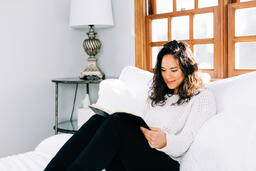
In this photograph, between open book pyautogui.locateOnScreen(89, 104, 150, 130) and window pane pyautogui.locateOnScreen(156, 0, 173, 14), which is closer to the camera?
open book pyautogui.locateOnScreen(89, 104, 150, 130)

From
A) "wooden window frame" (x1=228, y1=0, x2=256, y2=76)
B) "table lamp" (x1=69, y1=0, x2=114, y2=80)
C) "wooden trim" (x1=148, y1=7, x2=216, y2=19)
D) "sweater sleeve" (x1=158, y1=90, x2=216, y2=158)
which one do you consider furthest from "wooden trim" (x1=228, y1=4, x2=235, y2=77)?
"table lamp" (x1=69, y1=0, x2=114, y2=80)

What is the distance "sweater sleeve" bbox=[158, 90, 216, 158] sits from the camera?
57.3 inches

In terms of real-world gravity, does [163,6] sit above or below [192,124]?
above

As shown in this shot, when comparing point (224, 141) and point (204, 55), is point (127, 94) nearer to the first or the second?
point (204, 55)

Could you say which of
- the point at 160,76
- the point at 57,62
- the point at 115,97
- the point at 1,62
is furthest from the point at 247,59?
the point at 1,62

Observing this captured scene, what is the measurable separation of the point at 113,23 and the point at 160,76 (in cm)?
126

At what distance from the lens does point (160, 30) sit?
2.73 metres

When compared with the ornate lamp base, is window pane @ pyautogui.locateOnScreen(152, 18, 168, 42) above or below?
above

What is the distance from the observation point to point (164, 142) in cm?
148

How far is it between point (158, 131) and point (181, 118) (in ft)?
0.65

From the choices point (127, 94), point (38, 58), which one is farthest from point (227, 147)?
point (38, 58)

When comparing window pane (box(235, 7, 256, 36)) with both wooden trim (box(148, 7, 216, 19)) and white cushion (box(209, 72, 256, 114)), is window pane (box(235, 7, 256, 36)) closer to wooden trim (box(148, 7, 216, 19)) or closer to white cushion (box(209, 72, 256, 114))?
wooden trim (box(148, 7, 216, 19))

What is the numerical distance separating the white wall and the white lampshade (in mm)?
214

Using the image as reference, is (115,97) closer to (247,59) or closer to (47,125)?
(247,59)
